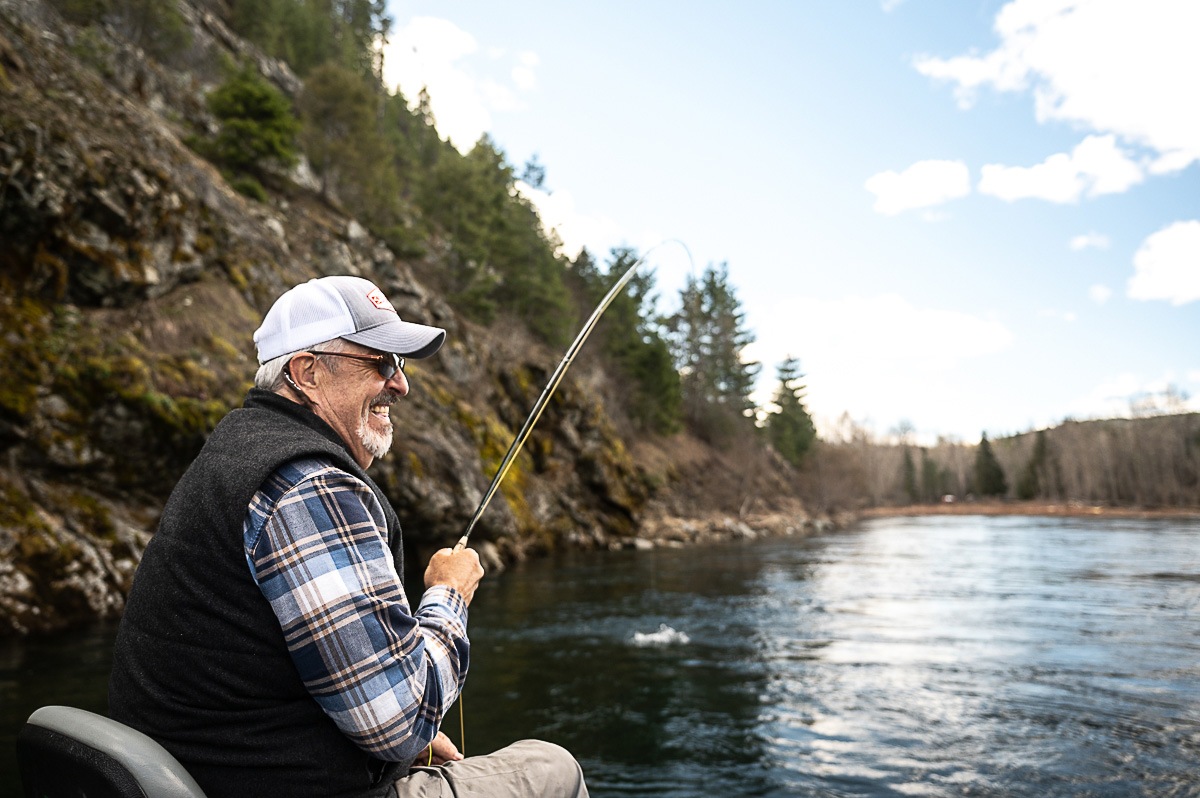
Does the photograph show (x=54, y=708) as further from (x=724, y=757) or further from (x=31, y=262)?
(x=31, y=262)

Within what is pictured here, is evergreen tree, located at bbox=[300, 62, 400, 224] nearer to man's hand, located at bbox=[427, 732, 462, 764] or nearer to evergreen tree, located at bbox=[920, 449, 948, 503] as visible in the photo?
man's hand, located at bbox=[427, 732, 462, 764]

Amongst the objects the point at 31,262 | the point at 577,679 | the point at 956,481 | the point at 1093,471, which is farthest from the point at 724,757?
the point at 956,481

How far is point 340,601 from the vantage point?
1551 mm

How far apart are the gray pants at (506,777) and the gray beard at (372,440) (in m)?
0.92

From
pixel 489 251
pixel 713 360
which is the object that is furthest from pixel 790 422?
pixel 489 251

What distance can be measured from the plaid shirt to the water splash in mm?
8994

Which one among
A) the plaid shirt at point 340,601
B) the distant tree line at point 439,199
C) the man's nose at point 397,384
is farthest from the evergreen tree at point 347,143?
the plaid shirt at point 340,601

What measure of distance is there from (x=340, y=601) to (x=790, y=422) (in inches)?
2543

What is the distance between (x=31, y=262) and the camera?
37.8 ft

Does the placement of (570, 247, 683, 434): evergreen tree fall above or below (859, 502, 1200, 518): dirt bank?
above

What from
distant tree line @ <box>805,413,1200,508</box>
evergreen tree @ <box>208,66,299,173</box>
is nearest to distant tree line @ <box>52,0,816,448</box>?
evergreen tree @ <box>208,66,299,173</box>

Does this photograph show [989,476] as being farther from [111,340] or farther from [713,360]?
[111,340]

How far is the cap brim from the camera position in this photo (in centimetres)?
199

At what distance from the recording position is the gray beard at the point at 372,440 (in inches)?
80.7
